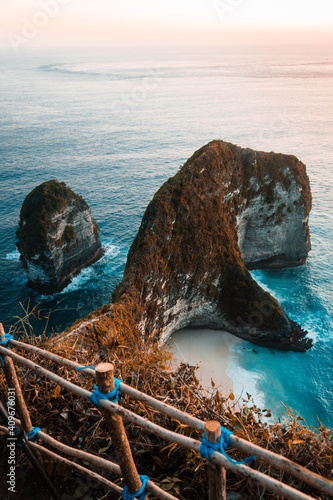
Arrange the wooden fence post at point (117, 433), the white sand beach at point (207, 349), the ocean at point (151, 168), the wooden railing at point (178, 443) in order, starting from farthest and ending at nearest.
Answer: the ocean at point (151, 168) < the white sand beach at point (207, 349) < the wooden fence post at point (117, 433) < the wooden railing at point (178, 443)

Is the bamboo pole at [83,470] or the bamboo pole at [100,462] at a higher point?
the bamboo pole at [100,462]

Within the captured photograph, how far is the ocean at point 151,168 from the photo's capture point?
30.0 metres

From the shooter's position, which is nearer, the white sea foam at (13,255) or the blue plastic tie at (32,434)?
the blue plastic tie at (32,434)

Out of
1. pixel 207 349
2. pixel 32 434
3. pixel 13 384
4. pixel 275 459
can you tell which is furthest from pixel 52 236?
pixel 275 459

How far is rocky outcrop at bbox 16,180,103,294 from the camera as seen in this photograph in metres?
38.7

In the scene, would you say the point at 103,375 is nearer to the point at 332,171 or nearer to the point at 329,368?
the point at 329,368

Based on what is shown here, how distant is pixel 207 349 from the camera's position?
30.5m

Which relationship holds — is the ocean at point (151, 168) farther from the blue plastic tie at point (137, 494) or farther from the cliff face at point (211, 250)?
the blue plastic tie at point (137, 494)

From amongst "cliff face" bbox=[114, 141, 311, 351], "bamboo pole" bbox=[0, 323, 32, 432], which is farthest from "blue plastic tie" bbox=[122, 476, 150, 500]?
"cliff face" bbox=[114, 141, 311, 351]

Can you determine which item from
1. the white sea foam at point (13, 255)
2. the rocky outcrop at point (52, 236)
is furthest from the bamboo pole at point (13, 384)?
the white sea foam at point (13, 255)

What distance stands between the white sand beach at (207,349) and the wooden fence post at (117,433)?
23.7m

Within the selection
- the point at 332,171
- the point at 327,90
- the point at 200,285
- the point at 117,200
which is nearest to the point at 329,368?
the point at 200,285

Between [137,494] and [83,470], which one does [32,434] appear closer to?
[83,470]

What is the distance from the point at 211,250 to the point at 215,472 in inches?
1107
